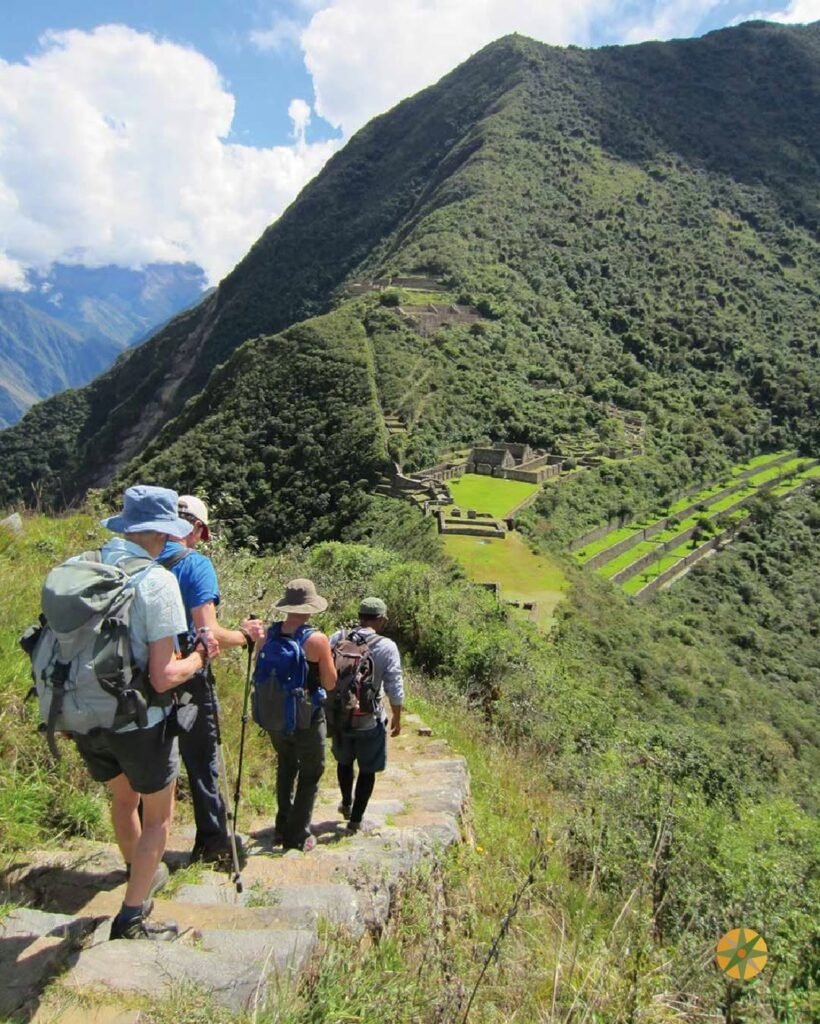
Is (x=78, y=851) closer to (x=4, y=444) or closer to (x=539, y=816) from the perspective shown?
(x=539, y=816)

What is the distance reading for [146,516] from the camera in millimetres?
2928

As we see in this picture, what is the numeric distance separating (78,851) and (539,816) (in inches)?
119

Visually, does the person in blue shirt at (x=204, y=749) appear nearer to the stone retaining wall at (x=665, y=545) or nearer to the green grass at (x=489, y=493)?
the green grass at (x=489, y=493)

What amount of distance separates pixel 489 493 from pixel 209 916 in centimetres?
3295

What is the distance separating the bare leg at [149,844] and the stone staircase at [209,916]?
0.52ft

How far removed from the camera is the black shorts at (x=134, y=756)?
263 cm

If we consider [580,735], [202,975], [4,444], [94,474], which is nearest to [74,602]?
[202,975]

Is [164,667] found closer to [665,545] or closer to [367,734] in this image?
[367,734]

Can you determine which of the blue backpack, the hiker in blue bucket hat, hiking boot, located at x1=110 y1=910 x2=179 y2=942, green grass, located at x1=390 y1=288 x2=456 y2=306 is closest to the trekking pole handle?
the hiker in blue bucket hat

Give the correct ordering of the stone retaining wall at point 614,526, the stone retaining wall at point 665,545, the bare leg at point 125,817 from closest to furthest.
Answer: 1. the bare leg at point 125,817
2. the stone retaining wall at point 665,545
3. the stone retaining wall at point 614,526

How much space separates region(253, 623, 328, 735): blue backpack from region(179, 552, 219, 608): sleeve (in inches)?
24.7

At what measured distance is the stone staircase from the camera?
2.16 meters

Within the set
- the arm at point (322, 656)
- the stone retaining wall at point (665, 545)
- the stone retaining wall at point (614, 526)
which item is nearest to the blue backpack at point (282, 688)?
the arm at point (322, 656)

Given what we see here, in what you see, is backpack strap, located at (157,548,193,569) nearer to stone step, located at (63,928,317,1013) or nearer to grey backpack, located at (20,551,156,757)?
grey backpack, located at (20,551,156,757)
